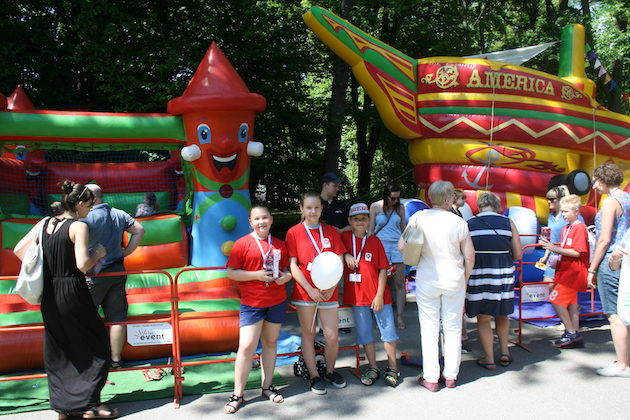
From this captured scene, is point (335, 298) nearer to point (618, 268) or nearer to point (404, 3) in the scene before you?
point (618, 268)

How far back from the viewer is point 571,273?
504cm

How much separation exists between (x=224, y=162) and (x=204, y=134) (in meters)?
0.42

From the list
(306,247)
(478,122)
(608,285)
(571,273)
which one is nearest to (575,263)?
(571,273)

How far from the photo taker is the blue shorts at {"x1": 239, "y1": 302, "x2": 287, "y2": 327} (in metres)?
3.78

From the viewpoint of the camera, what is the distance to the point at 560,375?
436cm

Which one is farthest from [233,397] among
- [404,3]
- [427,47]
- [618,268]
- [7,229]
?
[427,47]

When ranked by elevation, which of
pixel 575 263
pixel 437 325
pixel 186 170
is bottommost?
pixel 437 325

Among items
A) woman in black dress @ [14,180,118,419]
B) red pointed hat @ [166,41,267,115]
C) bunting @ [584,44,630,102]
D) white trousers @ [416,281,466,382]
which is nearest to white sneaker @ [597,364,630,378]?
white trousers @ [416,281,466,382]

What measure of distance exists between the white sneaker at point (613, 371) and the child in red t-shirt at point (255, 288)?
2.74 metres

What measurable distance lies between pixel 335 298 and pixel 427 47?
37.0 feet

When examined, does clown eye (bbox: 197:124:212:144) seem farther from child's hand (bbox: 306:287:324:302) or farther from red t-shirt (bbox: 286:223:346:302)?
child's hand (bbox: 306:287:324:302)

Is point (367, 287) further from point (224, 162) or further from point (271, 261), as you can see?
point (224, 162)

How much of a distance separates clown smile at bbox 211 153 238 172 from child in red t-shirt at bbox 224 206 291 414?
273 centimetres

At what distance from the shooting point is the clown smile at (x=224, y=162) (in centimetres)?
641
